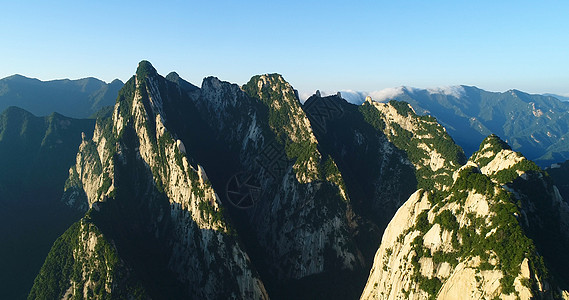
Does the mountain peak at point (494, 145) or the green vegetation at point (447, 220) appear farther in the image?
the mountain peak at point (494, 145)

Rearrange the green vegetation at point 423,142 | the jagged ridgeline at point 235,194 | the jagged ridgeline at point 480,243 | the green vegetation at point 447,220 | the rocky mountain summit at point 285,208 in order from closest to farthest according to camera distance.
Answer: the jagged ridgeline at point 480,243
the rocky mountain summit at point 285,208
the green vegetation at point 447,220
the jagged ridgeline at point 235,194
the green vegetation at point 423,142

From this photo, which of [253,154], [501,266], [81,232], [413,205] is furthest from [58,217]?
[501,266]

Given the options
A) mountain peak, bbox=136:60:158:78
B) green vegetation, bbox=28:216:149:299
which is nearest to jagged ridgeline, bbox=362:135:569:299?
green vegetation, bbox=28:216:149:299

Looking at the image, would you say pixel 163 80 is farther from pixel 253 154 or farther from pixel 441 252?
pixel 441 252

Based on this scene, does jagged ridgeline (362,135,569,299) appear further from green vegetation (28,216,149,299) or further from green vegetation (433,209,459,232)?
green vegetation (28,216,149,299)

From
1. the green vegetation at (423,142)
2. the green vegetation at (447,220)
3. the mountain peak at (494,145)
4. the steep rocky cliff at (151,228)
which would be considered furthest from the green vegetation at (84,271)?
the mountain peak at (494,145)

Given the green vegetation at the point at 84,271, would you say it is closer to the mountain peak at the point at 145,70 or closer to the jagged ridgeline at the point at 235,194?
the jagged ridgeline at the point at 235,194
